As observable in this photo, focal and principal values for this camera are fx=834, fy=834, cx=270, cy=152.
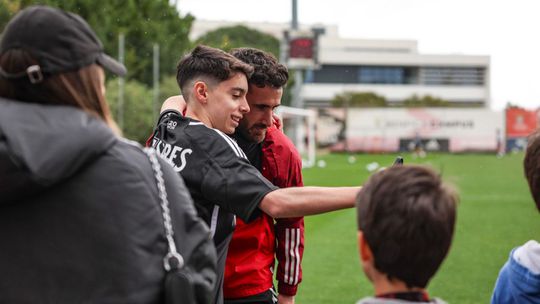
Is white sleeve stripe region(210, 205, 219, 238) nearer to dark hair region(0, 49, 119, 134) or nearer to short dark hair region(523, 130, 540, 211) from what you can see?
dark hair region(0, 49, 119, 134)

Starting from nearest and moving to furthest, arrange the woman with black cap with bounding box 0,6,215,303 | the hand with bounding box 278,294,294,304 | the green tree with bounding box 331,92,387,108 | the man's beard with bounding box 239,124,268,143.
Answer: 1. the woman with black cap with bounding box 0,6,215,303
2. the man's beard with bounding box 239,124,268,143
3. the hand with bounding box 278,294,294,304
4. the green tree with bounding box 331,92,387,108

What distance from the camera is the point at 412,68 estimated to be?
11275cm

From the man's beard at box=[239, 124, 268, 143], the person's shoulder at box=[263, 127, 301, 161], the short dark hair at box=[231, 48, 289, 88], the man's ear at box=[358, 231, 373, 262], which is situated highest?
the short dark hair at box=[231, 48, 289, 88]

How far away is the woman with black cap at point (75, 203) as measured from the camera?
2160 mm

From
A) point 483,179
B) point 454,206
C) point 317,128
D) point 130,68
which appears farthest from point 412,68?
point 454,206

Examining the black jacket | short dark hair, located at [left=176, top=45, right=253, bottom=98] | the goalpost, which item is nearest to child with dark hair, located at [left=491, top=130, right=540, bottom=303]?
the black jacket

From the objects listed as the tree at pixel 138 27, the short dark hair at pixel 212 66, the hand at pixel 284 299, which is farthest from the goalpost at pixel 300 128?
the short dark hair at pixel 212 66

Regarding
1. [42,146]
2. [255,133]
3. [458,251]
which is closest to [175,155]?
[255,133]

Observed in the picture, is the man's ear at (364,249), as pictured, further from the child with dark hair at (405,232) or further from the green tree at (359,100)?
the green tree at (359,100)

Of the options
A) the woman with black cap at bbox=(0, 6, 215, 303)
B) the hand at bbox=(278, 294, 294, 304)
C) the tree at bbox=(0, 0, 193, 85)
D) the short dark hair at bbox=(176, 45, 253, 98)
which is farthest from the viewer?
the tree at bbox=(0, 0, 193, 85)

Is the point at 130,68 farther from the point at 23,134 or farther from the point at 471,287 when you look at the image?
the point at 23,134

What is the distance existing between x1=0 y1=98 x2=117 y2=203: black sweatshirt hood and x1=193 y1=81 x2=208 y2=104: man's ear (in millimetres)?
1317

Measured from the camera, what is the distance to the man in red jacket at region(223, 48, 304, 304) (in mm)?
3598

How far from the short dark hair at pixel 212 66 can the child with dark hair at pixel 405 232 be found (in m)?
1.38
